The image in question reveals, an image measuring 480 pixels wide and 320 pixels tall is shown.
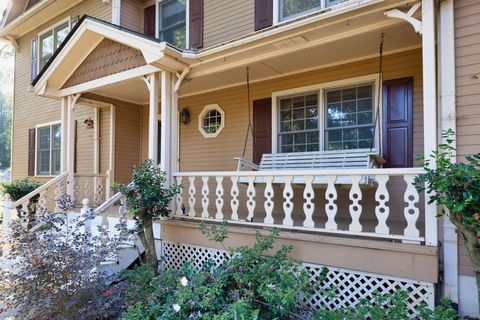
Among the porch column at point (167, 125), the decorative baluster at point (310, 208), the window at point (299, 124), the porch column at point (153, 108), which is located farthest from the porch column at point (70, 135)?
the decorative baluster at point (310, 208)

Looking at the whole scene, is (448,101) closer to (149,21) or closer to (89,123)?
(149,21)

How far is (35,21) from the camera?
9.80 metres

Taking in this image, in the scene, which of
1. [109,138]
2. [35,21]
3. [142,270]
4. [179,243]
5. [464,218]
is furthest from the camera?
[35,21]

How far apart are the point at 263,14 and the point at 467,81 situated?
146 inches

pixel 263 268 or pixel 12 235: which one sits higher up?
pixel 12 235

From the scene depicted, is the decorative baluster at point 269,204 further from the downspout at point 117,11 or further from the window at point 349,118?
the downspout at point 117,11

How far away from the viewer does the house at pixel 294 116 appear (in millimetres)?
3295

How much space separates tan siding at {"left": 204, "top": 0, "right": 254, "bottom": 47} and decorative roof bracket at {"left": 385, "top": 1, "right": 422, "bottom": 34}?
121 inches

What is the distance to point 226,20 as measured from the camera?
6.49m

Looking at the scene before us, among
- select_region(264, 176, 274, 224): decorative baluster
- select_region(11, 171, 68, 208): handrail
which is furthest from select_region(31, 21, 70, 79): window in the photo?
select_region(264, 176, 274, 224): decorative baluster

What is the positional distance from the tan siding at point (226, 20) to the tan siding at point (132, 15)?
2324 mm

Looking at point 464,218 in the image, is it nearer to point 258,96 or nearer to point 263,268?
point 263,268

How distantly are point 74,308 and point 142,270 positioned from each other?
0.87m

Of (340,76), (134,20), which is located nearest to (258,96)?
(340,76)
